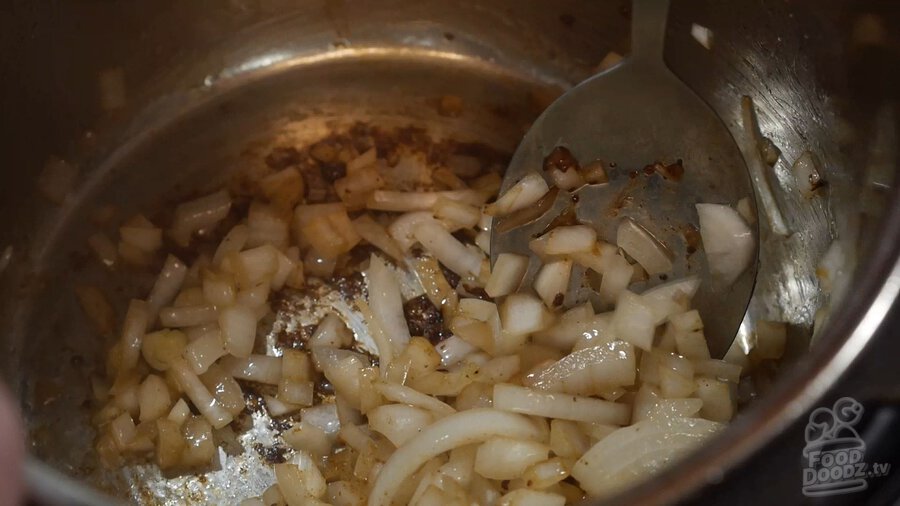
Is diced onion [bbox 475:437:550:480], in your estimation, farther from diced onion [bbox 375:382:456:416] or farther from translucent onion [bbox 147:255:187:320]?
translucent onion [bbox 147:255:187:320]

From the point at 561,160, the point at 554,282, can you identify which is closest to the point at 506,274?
the point at 554,282

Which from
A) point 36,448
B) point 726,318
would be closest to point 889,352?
point 726,318

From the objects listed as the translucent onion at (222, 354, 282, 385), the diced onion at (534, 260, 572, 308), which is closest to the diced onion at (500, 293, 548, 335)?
the diced onion at (534, 260, 572, 308)

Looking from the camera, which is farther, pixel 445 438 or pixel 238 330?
pixel 238 330

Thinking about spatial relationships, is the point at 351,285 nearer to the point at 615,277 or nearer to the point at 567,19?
the point at 615,277

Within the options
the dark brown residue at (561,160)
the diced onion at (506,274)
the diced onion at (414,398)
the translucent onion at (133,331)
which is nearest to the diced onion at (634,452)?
the diced onion at (414,398)

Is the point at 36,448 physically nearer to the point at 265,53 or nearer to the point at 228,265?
the point at 228,265
